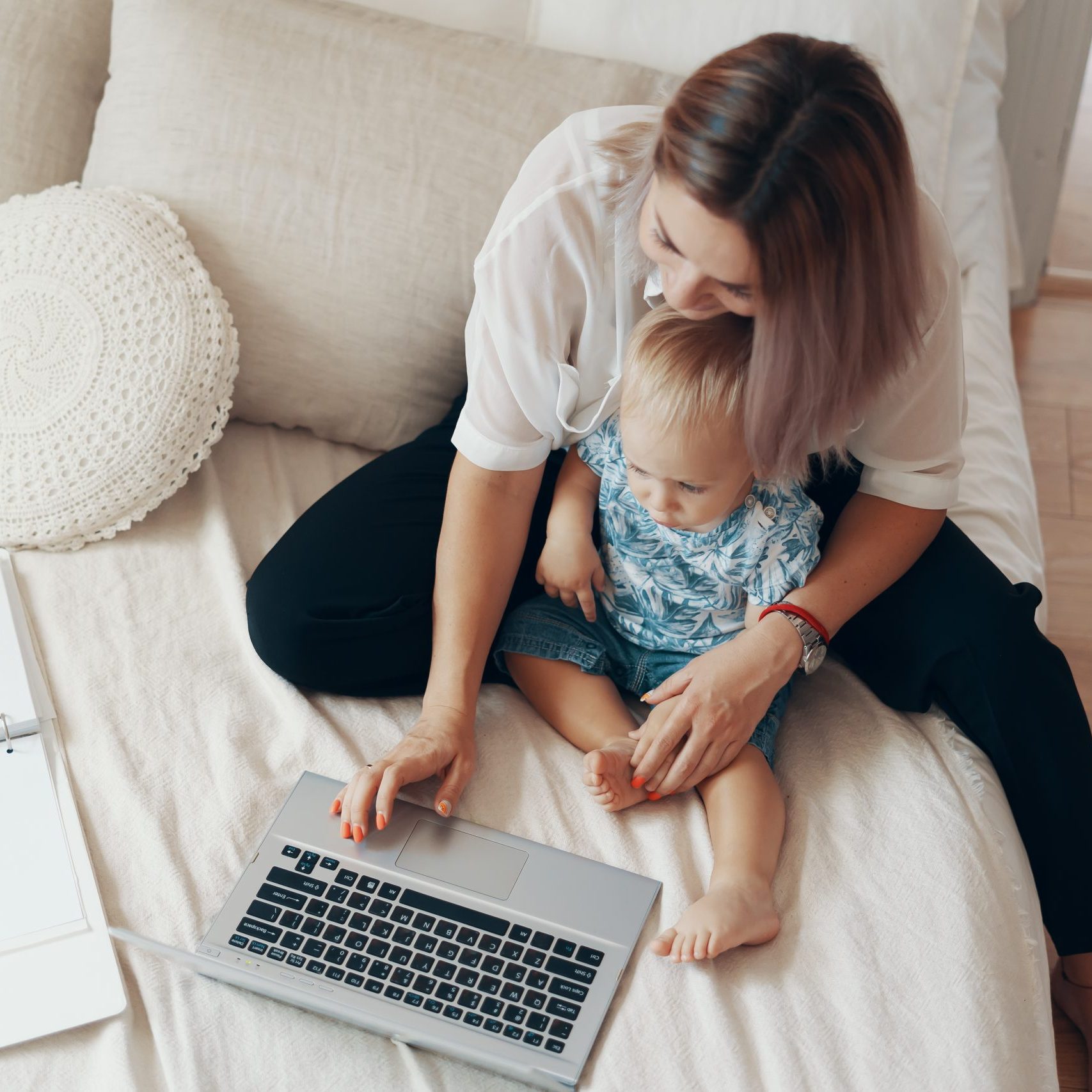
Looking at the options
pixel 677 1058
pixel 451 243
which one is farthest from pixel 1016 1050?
pixel 451 243

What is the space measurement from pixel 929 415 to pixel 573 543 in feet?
1.13

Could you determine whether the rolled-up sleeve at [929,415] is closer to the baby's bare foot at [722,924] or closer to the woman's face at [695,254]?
the woman's face at [695,254]

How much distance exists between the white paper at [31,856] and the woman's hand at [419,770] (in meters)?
0.22

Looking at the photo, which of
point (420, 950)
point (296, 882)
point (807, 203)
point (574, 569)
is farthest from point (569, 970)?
point (807, 203)

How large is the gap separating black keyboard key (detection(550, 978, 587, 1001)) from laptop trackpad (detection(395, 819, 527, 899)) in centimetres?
8

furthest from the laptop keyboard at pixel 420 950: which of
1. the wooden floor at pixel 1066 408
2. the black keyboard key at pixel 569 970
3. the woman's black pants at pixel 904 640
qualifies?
the wooden floor at pixel 1066 408

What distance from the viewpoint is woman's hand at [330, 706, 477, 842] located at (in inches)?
37.6

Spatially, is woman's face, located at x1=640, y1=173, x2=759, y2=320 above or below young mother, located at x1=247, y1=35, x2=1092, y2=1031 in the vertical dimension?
above

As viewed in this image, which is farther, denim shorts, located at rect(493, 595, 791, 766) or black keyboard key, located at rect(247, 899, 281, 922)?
denim shorts, located at rect(493, 595, 791, 766)

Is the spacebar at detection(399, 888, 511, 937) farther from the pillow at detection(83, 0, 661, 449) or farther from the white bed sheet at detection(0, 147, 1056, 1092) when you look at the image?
the pillow at detection(83, 0, 661, 449)

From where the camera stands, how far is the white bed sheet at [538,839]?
0.84 meters

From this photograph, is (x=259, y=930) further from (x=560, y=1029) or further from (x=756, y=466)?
(x=756, y=466)

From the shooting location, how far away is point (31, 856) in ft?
3.09

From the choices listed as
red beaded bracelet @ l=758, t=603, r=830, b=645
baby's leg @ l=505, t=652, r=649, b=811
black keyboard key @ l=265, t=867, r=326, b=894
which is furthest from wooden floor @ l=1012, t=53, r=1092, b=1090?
black keyboard key @ l=265, t=867, r=326, b=894
